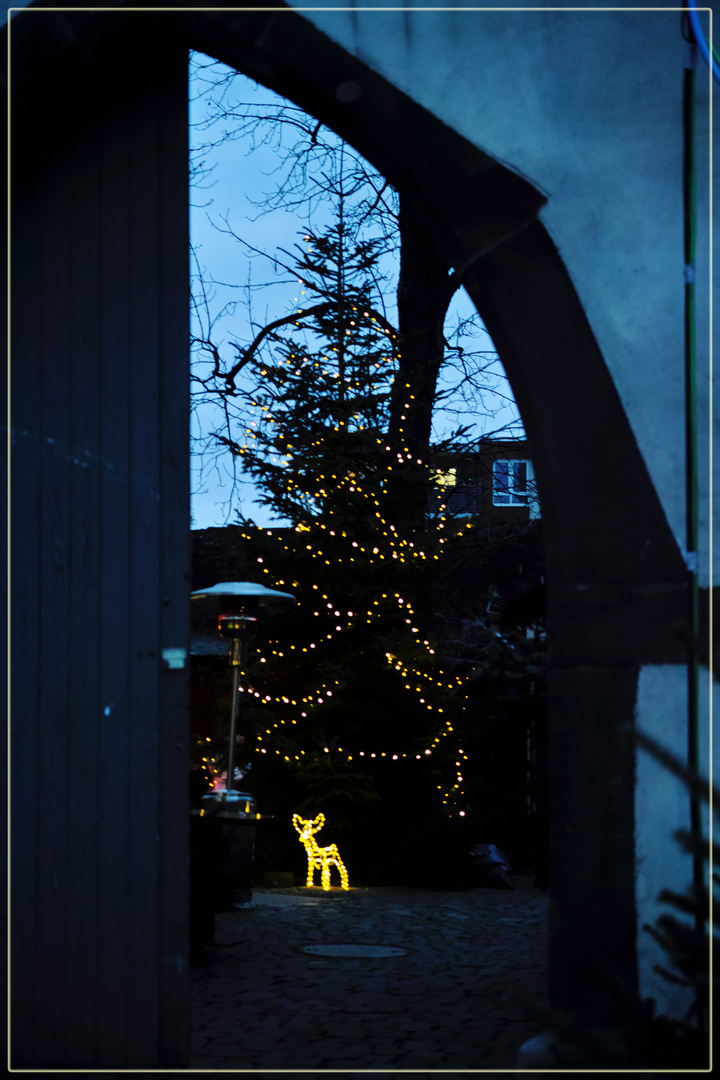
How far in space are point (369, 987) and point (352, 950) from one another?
1316mm

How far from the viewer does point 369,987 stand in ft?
20.2

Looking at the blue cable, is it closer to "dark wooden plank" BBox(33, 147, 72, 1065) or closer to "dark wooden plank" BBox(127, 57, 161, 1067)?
"dark wooden plank" BBox(127, 57, 161, 1067)

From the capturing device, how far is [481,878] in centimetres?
1152

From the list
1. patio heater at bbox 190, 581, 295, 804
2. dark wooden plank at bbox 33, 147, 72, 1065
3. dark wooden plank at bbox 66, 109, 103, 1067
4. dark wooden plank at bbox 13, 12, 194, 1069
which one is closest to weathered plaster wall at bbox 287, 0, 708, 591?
dark wooden plank at bbox 13, 12, 194, 1069

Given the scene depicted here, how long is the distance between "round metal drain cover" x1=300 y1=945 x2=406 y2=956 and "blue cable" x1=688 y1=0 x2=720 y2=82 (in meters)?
5.53

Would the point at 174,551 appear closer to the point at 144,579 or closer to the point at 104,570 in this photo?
the point at 144,579

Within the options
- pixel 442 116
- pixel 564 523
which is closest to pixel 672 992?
pixel 564 523

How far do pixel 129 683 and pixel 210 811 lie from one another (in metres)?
3.69

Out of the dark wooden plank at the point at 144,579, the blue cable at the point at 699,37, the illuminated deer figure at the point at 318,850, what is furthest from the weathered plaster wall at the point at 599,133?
the illuminated deer figure at the point at 318,850

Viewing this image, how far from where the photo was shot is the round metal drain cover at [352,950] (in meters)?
7.32

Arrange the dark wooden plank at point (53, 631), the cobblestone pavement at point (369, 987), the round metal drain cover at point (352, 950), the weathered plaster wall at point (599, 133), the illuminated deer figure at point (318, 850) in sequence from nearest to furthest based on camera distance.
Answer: the weathered plaster wall at point (599, 133)
the dark wooden plank at point (53, 631)
the cobblestone pavement at point (369, 987)
the round metal drain cover at point (352, 950)
the illuminated deer figure at point (318, 850)

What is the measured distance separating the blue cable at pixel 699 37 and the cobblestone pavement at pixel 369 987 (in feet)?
11.0

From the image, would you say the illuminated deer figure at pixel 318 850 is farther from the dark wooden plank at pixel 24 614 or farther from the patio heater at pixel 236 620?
the dark wooden plank at pixel 24 614

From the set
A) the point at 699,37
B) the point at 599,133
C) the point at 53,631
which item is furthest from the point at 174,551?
the point at 699,37
